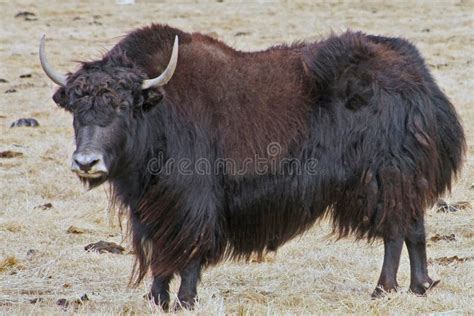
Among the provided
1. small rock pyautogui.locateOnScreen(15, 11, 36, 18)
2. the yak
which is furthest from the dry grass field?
small rock pyautogui.locateOnScreen(15, 11, 36, 18)

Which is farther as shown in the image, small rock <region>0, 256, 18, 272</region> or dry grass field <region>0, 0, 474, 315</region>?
small rock <region>0, 256, 18, 272</region>

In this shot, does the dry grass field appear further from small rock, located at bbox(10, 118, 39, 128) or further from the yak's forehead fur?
the yak's forehead fur

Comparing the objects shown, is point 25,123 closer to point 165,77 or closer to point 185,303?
point 165,77

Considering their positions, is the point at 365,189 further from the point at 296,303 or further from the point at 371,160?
the point at 296,303

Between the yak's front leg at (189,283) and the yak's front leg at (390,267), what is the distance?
3.78 ft

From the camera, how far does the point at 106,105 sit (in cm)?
538

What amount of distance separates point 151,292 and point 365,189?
1.58m

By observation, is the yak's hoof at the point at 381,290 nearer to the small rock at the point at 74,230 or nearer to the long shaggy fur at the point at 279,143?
the long shaggy fur at the point at 279,143

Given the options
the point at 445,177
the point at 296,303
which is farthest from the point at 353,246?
the point at 296,303

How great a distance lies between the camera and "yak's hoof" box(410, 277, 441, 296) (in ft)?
19.9

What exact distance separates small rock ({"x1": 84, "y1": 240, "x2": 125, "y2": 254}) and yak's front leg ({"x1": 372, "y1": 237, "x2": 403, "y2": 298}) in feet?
7.34

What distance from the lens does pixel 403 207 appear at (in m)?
6.07

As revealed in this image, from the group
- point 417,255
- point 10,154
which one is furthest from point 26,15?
point 417,255

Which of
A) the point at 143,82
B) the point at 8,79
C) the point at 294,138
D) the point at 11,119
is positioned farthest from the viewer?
the point at 8,79
